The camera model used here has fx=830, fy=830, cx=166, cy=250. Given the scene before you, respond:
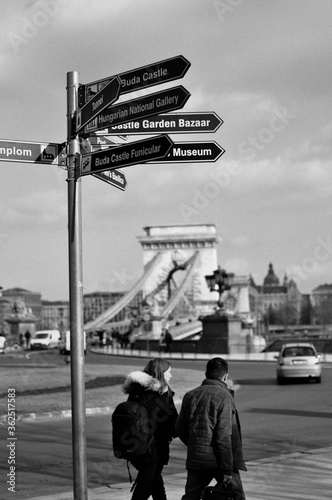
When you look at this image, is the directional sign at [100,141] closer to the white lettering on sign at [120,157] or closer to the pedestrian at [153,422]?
the white lettering on sign at [120,157]

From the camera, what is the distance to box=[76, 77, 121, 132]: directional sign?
17.7ft

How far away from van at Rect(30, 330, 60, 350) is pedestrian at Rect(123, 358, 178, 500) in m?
54.8

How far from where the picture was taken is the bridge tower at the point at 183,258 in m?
112

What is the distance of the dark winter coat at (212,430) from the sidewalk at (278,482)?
6.66 ft

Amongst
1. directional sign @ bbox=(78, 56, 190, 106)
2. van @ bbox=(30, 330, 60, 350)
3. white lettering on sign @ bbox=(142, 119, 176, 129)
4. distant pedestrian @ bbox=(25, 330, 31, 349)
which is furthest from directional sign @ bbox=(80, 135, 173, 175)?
van @ bbox=(30, 330, 60, 350)

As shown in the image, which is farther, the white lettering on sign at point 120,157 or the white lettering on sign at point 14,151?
the white lettering on sign at point 14,151

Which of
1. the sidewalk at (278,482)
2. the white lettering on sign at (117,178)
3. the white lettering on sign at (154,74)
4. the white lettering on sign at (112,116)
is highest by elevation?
the white lettering on sign at (154,74)

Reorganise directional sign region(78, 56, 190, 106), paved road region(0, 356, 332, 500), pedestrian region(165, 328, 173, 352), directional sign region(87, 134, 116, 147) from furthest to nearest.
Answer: pedestrian region(165, 328, 173, 352) → paved road region(0, 356, 332, 500) → directional sign region(87, 134, 116, 147) → directional sign region(78, 56, 190, 106)

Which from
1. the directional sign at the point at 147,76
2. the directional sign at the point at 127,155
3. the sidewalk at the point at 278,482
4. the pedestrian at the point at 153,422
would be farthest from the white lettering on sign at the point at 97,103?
the sidewalk at the point at 278,482

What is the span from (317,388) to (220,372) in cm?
1721

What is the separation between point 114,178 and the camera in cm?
631

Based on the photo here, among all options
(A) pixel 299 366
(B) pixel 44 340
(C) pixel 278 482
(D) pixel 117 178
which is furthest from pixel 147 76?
(B) pixel 44 340

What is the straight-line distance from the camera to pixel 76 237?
18.4ft

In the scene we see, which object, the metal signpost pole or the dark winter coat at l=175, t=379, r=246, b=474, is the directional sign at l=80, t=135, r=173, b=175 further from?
the dark winter coat at l=175, t=379, r=246, b=474
